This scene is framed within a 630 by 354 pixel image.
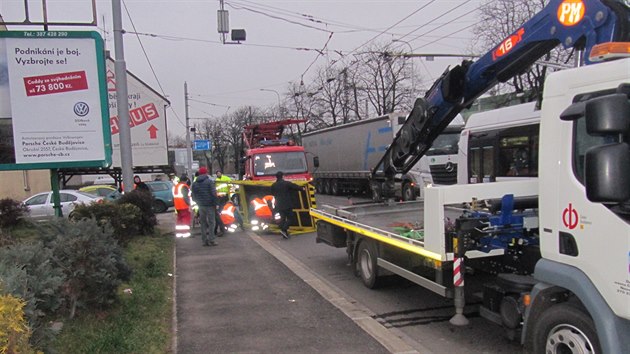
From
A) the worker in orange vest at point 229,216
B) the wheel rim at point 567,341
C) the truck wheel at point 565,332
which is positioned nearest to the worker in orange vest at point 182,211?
the worker in orange vest at point 229,216

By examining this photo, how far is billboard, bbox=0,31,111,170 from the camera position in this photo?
29.7 ft

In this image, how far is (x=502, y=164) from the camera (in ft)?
41.3

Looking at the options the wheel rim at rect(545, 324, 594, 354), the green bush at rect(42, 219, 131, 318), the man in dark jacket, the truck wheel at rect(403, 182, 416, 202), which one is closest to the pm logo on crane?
the wheel rim at rect(545, 324, 594, 354)

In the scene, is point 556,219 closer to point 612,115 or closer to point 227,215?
point 612,115

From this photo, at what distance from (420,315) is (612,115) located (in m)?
3.96

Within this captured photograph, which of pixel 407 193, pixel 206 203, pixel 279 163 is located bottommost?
pixel 407 193

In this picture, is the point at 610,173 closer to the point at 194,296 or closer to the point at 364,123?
the point at 194,296

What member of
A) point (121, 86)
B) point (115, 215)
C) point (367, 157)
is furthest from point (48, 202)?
point (367, 157)

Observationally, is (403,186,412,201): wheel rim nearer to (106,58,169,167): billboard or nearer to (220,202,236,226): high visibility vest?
(220,202,236,226): high visibility vest

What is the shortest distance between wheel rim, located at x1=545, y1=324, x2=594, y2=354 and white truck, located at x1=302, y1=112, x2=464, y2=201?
20.6ft

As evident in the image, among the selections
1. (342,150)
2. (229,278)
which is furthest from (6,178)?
(229,278)

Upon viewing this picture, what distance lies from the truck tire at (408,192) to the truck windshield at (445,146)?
4.87 ft

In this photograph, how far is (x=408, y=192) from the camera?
20.4 metres

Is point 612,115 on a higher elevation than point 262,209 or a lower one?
higher
